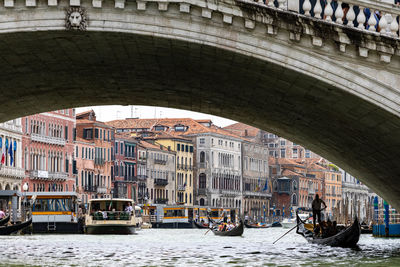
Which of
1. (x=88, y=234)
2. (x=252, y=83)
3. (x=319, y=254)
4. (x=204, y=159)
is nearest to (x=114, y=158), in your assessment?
(x=204, y=159)

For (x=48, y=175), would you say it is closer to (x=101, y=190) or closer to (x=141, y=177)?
(x=101, y=190)

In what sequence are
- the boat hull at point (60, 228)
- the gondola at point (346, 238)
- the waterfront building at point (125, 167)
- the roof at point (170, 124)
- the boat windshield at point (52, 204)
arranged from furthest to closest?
the roof at point (170, 124)
the waterfront building at point (125, 167)
the boat windshield at point (52, 204)
the boat hull at point (60, 228)
the gondola at point (346, 238)

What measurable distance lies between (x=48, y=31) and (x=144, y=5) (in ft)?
4.30

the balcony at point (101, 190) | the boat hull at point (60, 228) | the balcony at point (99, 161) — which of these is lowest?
the boat hull at point (60, 228)

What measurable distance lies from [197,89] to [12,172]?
152 ft

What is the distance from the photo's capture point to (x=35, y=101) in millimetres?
18234

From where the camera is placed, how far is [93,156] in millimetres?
81188

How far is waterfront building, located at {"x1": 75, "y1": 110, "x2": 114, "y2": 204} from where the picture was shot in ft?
259

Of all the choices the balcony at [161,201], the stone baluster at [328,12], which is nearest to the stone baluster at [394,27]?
the stone baluster at [328,12]

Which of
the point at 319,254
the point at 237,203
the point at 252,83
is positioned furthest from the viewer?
the point at 237,203

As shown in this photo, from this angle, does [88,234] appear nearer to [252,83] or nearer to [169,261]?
[169,261]

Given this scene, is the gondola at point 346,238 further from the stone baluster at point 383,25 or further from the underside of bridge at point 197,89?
the stone baluster at point 383,25

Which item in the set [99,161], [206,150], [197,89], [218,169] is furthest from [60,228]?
[218,169]

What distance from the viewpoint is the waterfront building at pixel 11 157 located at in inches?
2318
